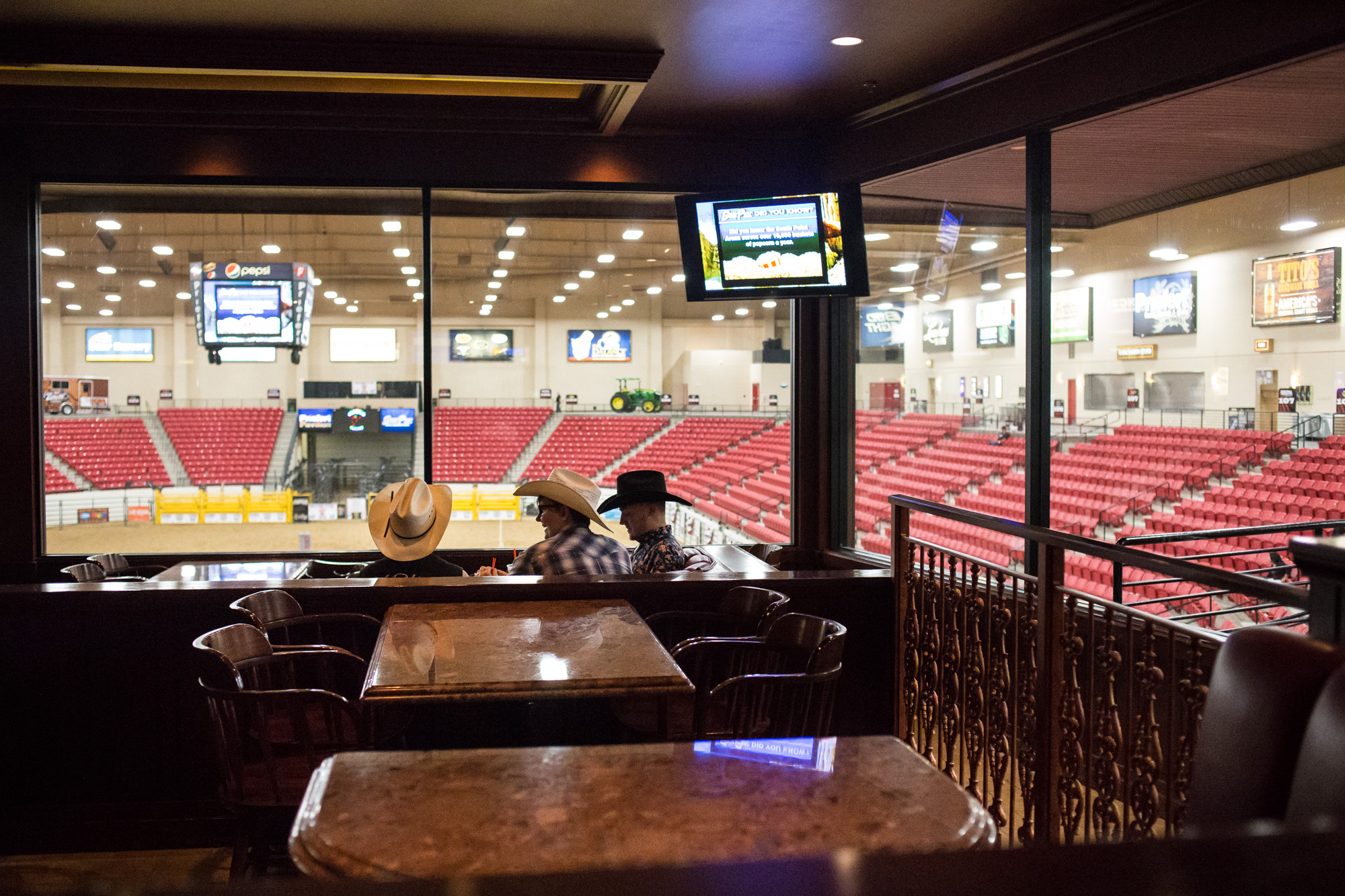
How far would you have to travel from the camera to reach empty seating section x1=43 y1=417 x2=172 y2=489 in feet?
17.5

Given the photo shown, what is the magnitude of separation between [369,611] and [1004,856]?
3.30 m

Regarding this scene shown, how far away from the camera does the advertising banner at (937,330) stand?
17.7ft

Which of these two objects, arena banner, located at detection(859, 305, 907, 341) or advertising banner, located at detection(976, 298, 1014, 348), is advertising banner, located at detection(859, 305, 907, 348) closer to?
arena banner, located at detection(859, 305, 907, 341)

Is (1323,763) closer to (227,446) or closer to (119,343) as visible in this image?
(227,446)

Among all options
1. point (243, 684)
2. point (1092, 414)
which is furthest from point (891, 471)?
point (243, 684)

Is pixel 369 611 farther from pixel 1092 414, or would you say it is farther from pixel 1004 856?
pixel 1092 414

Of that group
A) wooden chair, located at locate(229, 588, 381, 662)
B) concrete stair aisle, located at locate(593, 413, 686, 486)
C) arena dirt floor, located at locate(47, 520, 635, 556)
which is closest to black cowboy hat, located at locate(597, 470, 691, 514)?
wooden chair, located at locate(229, 588, 381, 662)

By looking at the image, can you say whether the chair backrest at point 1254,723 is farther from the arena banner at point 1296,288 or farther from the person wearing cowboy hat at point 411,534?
the arena banner at point 1296,288

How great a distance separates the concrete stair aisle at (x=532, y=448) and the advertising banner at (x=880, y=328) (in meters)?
1.90

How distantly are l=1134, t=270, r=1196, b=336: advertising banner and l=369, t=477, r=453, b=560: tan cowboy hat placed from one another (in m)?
5.24

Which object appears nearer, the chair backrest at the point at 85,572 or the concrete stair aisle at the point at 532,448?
the chair backrest at the point at 85,572

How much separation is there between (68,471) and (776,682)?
4604mm

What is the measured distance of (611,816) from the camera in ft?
3.98

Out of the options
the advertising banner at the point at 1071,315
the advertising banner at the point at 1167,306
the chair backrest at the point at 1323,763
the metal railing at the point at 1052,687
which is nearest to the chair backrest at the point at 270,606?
the metal railing at the point at 1052,687
